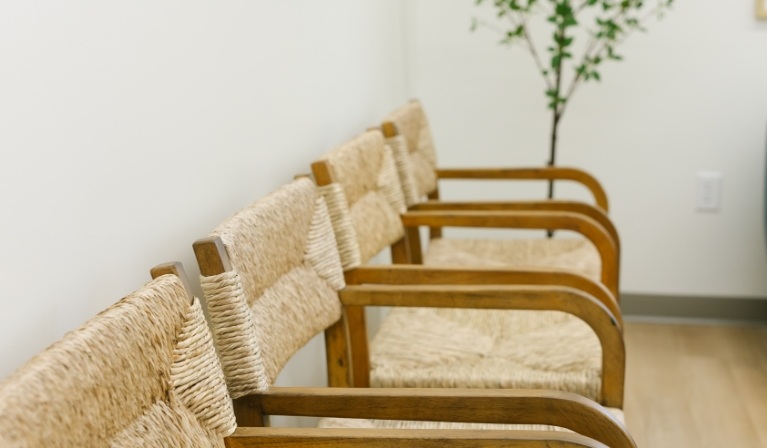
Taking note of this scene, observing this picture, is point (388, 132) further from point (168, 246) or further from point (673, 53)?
point (673, 53)

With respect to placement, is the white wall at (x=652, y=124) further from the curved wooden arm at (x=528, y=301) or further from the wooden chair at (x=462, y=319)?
the curved wooden arm at (x=528, y=301)

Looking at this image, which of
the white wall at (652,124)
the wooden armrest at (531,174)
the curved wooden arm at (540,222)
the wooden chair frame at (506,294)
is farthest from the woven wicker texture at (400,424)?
the white wall at (652,124)

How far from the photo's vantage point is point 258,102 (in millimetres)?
1762

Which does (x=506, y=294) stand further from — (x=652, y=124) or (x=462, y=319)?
(x=652, y=124)

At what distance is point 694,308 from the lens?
10.5 feet

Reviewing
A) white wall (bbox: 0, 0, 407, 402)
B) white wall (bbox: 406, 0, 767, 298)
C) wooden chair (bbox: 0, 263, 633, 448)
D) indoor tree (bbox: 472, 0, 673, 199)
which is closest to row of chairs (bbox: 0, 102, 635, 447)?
wooden chair (bbox: 0, 263, 633, 448)

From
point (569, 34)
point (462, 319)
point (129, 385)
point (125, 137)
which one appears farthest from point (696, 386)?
point (129, 385)

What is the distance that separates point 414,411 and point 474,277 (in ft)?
1.75

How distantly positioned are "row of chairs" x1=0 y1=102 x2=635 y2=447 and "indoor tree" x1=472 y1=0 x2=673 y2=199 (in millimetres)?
452

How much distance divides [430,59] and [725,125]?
38.8 inches

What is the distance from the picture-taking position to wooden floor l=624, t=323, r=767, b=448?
2434 mm

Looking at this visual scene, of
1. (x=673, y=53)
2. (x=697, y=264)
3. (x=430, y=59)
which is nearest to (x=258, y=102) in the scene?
(x=430, y=59)

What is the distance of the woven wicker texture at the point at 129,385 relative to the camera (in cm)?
87

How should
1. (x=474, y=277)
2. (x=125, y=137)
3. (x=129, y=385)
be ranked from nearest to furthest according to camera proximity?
1. (x=129, y=385)
2. (x=125, y=137)
3. (x=474, y=277)
